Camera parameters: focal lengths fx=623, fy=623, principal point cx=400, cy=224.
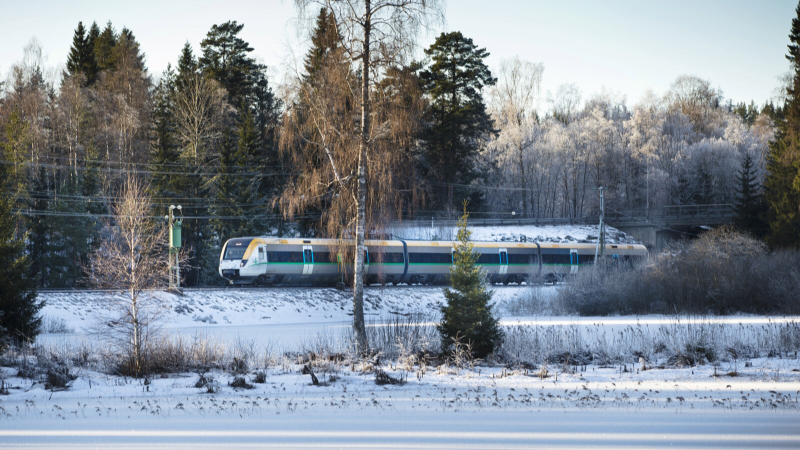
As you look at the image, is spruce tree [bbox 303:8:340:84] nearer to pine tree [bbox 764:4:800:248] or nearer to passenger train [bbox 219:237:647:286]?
passenger train [bbox 219:237:647:286]

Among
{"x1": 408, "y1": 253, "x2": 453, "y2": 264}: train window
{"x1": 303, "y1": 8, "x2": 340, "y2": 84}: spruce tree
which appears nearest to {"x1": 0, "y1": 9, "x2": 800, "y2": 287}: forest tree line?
{"x1": 303, "y1": 8, "x2": 340, "y2": 84}: spruce tree

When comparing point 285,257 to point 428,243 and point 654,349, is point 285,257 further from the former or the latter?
point 654,349

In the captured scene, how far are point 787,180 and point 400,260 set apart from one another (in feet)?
74.3

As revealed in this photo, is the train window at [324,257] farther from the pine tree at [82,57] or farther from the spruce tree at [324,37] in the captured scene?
the pine tree at [82,57]

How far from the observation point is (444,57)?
44.2 meters

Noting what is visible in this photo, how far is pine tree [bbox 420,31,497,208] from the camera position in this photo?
141 feet

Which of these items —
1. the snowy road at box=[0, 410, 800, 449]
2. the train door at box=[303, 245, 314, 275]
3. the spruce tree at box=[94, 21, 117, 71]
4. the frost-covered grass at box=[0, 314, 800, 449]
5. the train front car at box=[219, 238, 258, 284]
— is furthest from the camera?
the spruce tree at box=[94, 21, 117, 71]

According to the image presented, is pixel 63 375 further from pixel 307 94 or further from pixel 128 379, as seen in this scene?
pixel 307 94

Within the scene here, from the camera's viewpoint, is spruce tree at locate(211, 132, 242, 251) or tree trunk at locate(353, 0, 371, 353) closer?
tree trunk at locate(353, 0, 371, 353)

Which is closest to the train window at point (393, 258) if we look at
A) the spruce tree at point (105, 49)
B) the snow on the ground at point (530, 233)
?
the snow on the ground at point (530, 233)

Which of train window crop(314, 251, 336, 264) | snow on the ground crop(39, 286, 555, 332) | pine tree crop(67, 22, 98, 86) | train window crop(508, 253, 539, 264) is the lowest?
snow on the ground crop(39, 286, 555, 332)

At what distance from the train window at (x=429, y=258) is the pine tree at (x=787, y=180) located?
58.9 ft

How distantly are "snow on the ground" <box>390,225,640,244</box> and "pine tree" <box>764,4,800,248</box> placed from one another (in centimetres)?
1406

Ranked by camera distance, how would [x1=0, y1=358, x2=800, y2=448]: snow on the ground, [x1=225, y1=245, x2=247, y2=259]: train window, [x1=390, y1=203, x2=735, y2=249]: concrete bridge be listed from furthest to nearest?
[x1=390, y1=203, x2=735, y2=249]: concrete bridge, [x1=225, y1=245, x2=247, y2=259]: train window, [x1=0, y1=358, x2=800, y2=448]: snow on the ground
